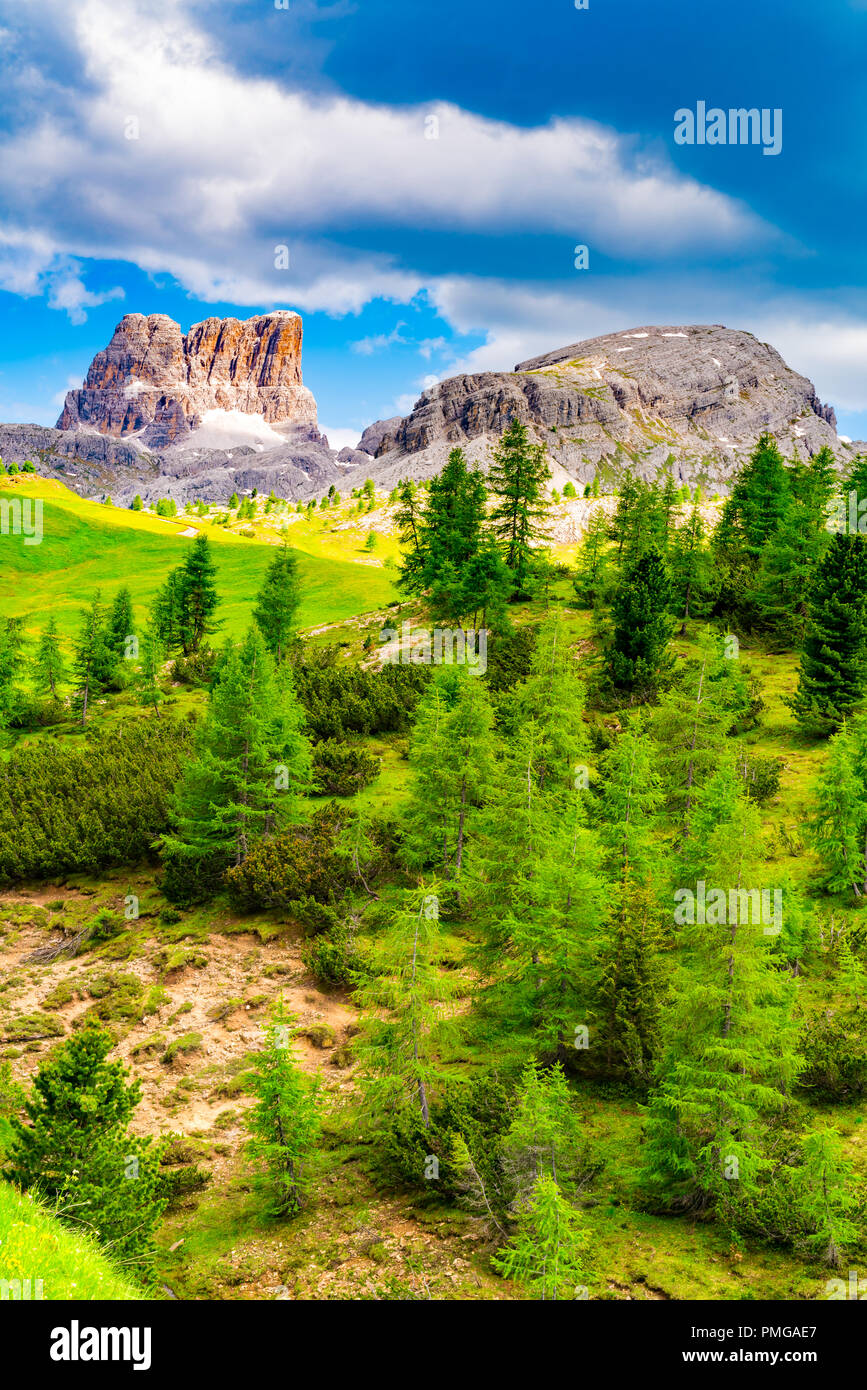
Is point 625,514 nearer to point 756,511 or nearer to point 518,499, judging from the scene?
point 518,499

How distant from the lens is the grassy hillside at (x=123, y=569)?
7550 cm

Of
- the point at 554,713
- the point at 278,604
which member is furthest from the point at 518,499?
the point at 554,713


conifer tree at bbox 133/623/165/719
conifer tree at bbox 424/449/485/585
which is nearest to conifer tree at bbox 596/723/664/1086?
conifer tree at bbox 424/449/485/585

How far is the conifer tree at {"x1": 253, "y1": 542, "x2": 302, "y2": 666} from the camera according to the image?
4912cm

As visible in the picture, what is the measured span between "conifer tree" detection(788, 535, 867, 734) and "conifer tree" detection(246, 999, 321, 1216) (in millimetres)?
26984

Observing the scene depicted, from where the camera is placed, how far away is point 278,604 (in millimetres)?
49688

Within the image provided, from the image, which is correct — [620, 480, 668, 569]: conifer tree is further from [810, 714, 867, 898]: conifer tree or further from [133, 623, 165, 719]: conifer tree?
[133, 623, 165, 719]: conifer tree

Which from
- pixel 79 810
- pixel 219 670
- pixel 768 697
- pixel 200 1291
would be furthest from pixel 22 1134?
pixel 768 697

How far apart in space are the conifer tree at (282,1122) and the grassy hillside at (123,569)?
5105cm

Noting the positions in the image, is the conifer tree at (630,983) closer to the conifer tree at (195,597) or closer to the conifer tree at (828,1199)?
the conifer tree at (828,1199)

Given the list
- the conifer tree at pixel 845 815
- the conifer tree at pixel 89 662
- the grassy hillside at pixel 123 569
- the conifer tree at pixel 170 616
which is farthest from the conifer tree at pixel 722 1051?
the grassy hillside at pixel 123 569

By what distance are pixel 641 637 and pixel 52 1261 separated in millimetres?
35394
